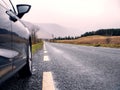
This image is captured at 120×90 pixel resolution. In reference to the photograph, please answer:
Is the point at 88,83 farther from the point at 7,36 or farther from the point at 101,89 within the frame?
the point at 7,36

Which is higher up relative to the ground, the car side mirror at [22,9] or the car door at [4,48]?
the car side mirror at [22,9]

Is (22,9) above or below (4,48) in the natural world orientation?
above

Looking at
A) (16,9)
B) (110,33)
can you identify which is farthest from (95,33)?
(16,9)

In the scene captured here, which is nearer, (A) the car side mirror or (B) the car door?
(B) the car door

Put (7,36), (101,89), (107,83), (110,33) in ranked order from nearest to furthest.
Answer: (7,36)
(101,89)
(107,83)
(110,33)

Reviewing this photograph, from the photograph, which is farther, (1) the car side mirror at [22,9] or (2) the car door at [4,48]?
(1) the car side mirror at [22,9]

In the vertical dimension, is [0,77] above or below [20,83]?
above

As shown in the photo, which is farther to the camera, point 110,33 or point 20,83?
point 110,33

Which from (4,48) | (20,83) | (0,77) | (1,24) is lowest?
(20,83)

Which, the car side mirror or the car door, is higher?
the car side mirror

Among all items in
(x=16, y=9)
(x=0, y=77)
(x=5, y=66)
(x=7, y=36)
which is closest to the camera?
(x=0, y=77)

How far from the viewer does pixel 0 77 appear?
95.2 inches

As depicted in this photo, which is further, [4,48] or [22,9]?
[22,9]

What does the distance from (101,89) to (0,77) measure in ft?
6.10
